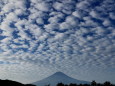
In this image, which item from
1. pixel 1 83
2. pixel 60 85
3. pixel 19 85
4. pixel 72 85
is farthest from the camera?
pixel 72 85

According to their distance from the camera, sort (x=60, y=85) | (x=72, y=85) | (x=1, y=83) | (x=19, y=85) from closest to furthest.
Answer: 1. (x=1, y=83)
2. (x=19, y=85)
3. (x=60, y=85)
4. (x=72, y=85)

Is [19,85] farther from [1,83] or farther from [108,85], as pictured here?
[108,85]

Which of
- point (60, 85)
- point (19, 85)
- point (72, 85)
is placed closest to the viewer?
point (19, 85)

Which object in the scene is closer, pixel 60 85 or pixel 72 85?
pixel 60 85

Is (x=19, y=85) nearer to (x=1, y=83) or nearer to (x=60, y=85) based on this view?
(x=1, y=83)

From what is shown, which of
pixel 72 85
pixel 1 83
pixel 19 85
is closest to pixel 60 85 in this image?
pixel 72 85

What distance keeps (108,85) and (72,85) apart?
85.6 feet

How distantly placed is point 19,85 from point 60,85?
4545 centimetres

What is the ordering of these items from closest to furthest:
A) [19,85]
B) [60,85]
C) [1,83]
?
[1,83] < [19,85] < [60,85]

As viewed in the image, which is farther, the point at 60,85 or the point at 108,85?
the point at 108,85

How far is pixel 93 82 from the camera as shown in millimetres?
118500

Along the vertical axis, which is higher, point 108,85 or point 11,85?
point 108,85

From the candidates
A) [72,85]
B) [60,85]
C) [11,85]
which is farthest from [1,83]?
[72,85]

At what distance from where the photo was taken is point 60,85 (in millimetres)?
104500
